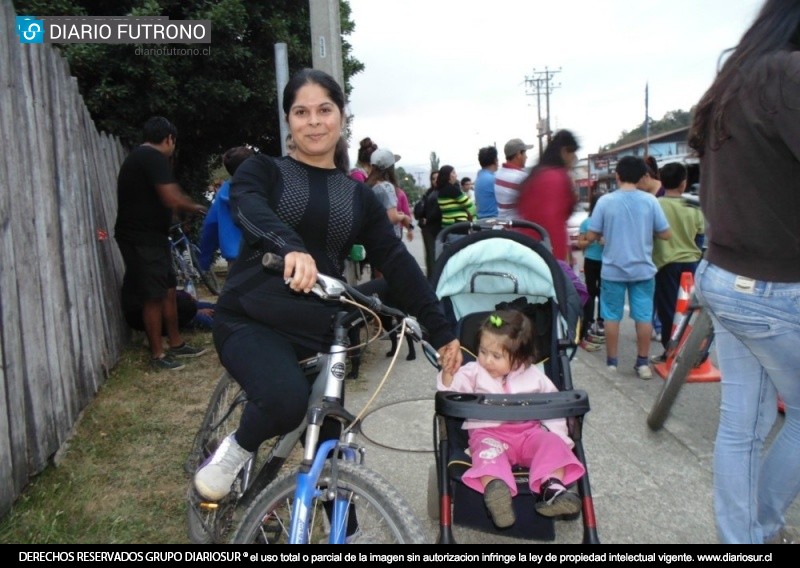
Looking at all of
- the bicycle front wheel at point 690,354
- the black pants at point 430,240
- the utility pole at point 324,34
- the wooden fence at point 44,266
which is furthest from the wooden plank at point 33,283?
the black pants at point 430,240

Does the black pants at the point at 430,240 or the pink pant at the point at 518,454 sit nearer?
the pink pant at the point at 518,454

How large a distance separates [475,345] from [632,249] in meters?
2.49

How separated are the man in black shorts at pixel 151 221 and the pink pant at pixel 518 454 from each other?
3.21 metres

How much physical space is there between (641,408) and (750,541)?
227 cm

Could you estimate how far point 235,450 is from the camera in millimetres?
2234

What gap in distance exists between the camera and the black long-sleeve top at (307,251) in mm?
2164

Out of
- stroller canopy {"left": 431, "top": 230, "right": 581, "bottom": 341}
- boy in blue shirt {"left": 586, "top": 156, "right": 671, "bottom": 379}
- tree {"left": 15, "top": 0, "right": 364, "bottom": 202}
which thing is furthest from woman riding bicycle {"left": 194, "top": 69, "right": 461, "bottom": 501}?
tree {"left": 15, "top": 0, "right": 364, "bottom": 202}

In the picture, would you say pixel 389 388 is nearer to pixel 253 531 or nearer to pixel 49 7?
pixel 253 531

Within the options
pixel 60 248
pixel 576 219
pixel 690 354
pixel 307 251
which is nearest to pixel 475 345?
pixel 307 251

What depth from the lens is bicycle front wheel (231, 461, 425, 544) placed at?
180 centimetres

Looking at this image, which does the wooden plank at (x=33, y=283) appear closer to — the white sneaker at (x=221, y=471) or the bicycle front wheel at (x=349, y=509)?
the white sneaker at (x=221, y=471)

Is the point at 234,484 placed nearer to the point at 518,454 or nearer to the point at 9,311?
the point at 518,454

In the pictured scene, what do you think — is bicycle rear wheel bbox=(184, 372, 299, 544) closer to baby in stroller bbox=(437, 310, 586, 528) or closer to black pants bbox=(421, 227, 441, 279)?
baby in stroller bbox=(437, 310, 586, 528)

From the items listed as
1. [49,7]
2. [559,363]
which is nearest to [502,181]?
[559,363]
